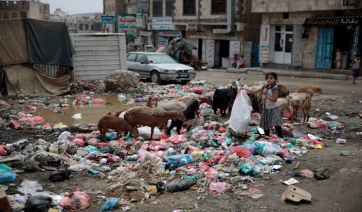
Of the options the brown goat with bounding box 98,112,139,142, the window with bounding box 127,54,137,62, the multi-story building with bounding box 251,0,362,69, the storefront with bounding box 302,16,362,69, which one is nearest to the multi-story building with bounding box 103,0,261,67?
the multi-story building with bounding box 251,0,362,69

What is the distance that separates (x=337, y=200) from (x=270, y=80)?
2.88 meters

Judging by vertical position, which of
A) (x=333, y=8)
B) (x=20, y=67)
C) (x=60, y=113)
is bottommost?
(x=60, y=113)

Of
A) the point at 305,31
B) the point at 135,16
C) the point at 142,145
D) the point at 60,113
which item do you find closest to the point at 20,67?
the point at 60,113

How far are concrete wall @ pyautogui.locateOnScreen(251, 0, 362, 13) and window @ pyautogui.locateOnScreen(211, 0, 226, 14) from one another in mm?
3885

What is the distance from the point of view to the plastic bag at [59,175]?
219 inches

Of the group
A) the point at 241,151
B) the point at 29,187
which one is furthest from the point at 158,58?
the point at 29,187

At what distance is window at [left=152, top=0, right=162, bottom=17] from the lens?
112 feet

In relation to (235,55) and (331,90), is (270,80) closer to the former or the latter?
(331,90)

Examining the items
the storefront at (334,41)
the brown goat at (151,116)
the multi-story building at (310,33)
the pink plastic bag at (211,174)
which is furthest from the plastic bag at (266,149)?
the storefront at (334,41)

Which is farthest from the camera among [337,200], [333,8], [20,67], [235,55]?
[235,55]

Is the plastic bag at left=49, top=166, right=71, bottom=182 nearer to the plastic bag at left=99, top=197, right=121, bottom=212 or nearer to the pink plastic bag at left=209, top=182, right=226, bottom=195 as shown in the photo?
the plastic bag at left=99, top=197, right=121, bottom=212

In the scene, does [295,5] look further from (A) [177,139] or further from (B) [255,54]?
(A) [177,139]

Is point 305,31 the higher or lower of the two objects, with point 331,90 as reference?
higher

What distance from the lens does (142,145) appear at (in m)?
7.35
